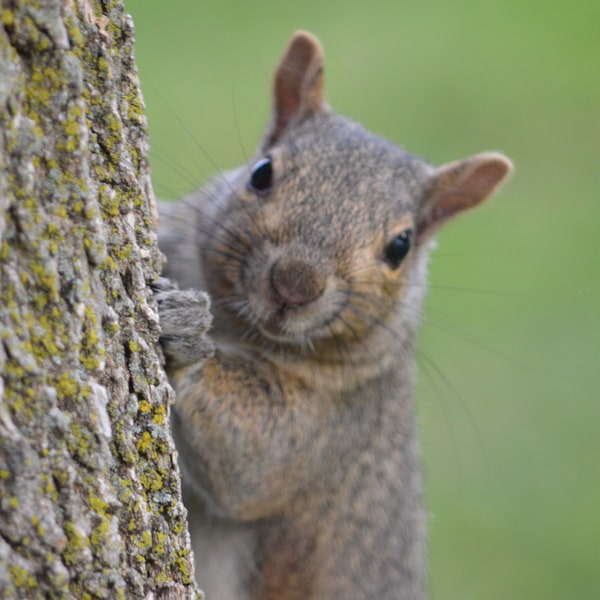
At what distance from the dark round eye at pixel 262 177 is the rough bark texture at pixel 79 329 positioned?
1184mm

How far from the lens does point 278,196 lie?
357cm

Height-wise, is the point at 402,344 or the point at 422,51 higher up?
the point at 422,51

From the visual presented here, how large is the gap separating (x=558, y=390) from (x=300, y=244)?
445 cm

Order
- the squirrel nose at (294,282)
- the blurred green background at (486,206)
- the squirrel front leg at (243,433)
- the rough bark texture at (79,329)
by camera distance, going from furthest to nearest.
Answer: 1. the blurred green background at (486,206)
2. the squirrel front leg at (243,433)
3. the squirrel nose at (294,282)
4. the rough bark texture at (79,329)

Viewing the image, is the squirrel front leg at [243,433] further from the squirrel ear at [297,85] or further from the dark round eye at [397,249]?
the squirrel ear at [297,85]

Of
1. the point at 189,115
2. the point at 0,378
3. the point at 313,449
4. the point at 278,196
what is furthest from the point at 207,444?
the point at 189,115

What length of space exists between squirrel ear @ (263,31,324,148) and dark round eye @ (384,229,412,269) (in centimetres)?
76

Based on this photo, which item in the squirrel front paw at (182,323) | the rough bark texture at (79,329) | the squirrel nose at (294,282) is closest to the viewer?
the rough bark texture at (79,329)

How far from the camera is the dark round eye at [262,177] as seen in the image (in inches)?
144

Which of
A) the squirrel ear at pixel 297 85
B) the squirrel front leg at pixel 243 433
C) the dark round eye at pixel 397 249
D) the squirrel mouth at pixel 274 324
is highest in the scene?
the squirrel ear at pixel 297 85

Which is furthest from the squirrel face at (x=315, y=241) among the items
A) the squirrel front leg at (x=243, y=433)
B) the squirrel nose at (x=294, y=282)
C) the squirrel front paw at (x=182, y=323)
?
the squirrel front paw at (x=182, y=323)

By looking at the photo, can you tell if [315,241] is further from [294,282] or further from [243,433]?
[243,433]

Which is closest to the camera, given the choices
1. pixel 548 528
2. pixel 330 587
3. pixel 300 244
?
pixel 300 244

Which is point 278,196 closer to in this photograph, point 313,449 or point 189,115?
point 313,449
